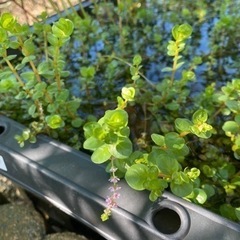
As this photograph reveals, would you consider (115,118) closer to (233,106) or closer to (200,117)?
(200,117)

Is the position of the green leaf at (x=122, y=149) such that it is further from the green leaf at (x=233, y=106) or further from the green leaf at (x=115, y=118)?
the green leaf at (x=233, y=106)

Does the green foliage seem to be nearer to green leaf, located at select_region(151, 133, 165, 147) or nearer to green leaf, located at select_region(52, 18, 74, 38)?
green leaf, located at select_region(52, 18, 74, 38)

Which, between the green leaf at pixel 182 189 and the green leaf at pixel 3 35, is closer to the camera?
the green leaf at pixel 182 189

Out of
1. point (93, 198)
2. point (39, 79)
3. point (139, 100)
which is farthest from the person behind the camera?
point (139, 100)

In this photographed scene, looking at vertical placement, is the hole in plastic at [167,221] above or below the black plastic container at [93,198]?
below

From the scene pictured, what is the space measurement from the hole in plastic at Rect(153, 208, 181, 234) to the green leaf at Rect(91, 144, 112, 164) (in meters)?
0.14

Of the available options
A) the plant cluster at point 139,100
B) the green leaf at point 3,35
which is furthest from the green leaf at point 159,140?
the green leaf at point 3,35

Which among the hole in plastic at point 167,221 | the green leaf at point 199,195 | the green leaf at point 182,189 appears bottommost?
the hole in plastic at point 167,221

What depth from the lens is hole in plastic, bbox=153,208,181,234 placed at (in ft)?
1.91

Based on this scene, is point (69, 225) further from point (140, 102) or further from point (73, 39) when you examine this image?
point (73, 39)

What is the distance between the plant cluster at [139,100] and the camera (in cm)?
56

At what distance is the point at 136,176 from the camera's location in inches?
21.7

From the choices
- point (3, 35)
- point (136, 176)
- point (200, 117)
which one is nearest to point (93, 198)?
point (136, 176)

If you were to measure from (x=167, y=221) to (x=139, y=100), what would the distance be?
0.43m
